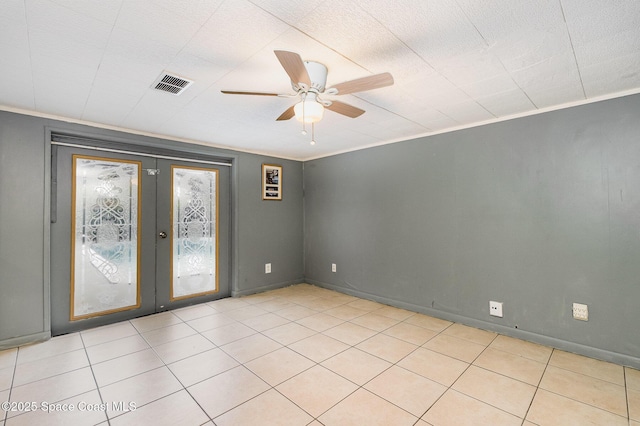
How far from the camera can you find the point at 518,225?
2998 mm

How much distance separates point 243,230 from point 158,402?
278cm

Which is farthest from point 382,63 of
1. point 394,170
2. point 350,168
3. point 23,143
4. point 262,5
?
point 23,143

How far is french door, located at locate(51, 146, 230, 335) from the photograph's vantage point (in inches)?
126

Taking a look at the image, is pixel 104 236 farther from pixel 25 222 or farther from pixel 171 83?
pixel 171 83

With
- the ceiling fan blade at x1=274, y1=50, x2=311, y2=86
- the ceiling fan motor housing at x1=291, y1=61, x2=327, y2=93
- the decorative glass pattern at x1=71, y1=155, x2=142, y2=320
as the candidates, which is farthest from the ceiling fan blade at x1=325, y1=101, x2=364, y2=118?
the decorative glass pattern at x1=71, y1=155, x2=142, y2=320

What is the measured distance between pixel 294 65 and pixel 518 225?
9.13ft

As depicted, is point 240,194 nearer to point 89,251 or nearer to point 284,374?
point 89,251

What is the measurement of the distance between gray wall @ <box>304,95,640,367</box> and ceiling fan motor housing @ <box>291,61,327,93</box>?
2166mm

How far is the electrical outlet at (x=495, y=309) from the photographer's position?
3109 millimetres

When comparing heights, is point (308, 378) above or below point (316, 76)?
below

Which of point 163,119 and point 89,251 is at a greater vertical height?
point 163,119

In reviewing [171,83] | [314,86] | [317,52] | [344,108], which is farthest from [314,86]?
[171,83]

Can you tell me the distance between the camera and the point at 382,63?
194 cm

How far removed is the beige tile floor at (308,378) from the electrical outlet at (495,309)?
0.22 meters
